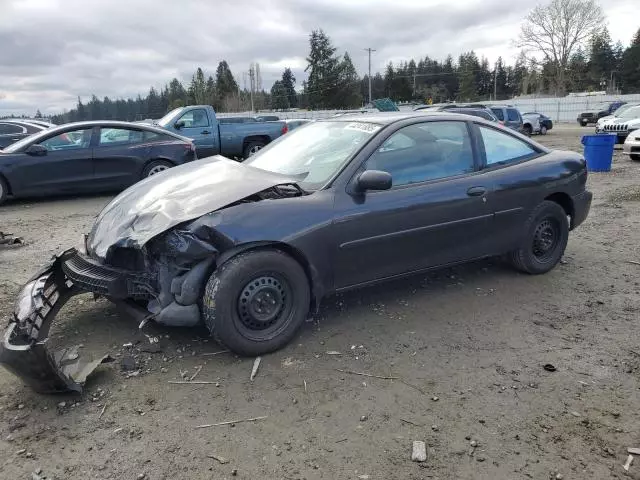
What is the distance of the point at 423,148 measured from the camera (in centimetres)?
443

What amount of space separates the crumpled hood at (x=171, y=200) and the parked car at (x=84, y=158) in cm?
608

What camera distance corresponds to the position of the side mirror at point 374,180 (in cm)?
380

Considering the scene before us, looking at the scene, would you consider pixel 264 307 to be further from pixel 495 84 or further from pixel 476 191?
pixel 495 84

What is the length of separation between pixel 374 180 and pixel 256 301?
121 centimetres

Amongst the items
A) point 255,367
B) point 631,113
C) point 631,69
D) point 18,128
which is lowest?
point 255,367

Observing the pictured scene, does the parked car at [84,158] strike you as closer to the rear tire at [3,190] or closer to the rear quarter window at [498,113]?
the rear tire at [3,190]

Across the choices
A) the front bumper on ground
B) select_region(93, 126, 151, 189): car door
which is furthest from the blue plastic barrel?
select_region(93, 126, 151, 189): car door

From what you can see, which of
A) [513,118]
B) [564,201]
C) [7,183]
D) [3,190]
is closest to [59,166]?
[7,183]

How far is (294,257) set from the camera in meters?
3.73

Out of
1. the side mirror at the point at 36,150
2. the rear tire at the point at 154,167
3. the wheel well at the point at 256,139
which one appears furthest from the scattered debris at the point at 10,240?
the wheel well at the point at 256,139

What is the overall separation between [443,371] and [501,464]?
2.95 ft

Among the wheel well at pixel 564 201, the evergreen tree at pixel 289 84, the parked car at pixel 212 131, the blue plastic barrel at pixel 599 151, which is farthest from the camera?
the evergreen tree at pixel 289 84

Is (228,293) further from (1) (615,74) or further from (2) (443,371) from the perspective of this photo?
(1) (615,74)

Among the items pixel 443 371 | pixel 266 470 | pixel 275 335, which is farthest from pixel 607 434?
pixel 275 335
